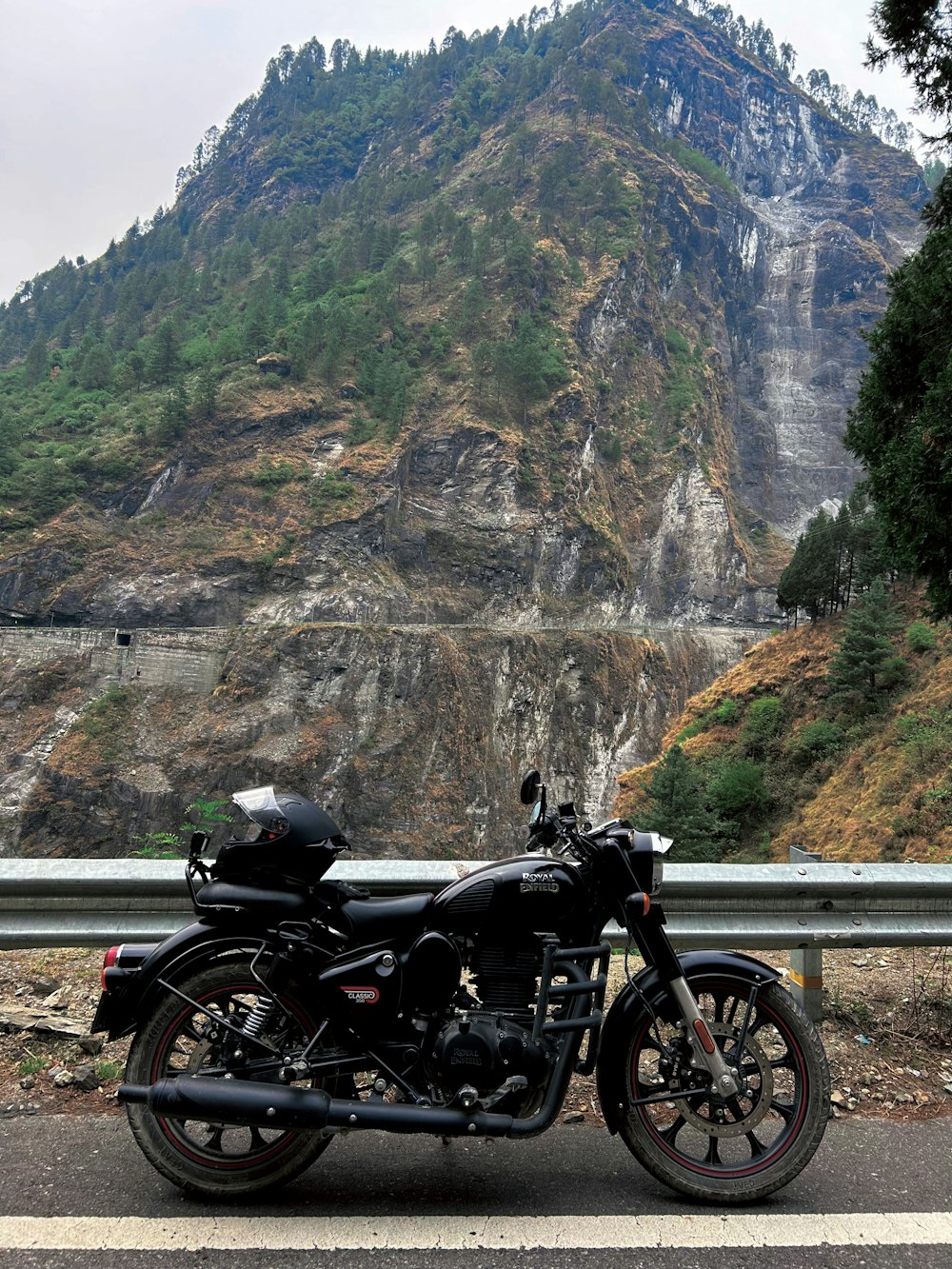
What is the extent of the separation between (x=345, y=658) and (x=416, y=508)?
2055 centimetres

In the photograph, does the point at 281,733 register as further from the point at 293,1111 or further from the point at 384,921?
the point at 293,1111

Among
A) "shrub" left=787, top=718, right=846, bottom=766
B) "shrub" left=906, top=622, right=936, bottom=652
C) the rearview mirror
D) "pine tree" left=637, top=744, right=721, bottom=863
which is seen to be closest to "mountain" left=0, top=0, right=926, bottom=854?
"shrub" left=787, top=718, right=846, bottom=766

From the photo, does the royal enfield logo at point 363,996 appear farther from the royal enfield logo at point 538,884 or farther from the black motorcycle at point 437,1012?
the royal enfield logo at point 538,884

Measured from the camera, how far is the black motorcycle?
2.65 m

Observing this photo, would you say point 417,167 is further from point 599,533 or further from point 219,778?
point 219,778

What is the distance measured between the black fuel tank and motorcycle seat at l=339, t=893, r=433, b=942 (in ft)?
0.18

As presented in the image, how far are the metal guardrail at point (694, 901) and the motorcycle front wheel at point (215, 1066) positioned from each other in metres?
0.77

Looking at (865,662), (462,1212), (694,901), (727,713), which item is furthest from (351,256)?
(462,1212)

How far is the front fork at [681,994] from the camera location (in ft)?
9.16

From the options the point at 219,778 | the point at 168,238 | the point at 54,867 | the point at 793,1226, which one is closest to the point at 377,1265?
the point at 793,1226

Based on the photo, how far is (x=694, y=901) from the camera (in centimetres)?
359

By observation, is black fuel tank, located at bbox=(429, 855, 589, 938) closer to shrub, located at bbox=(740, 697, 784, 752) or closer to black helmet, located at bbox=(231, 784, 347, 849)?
black helmet, located at bbox=(231, 784, 347, 849)

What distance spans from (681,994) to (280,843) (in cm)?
146

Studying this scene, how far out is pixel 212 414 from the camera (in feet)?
211
